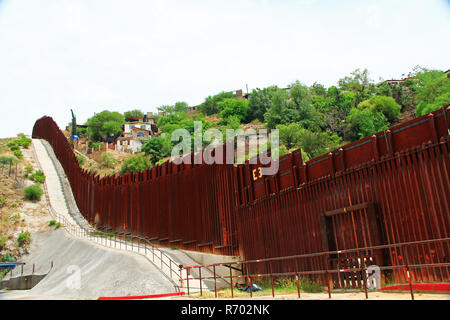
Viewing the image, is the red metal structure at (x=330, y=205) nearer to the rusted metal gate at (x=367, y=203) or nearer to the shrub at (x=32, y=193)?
the rusted metal gate at (x=367, y=203)

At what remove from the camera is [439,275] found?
11.0 meters

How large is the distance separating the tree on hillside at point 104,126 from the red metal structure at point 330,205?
76.8 m

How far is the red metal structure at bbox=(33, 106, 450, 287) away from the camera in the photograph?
11734mm

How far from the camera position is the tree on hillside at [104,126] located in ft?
332

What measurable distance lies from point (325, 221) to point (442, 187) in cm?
447

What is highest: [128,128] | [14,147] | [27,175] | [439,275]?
[128,128]

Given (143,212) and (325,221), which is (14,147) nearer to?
(143,212)

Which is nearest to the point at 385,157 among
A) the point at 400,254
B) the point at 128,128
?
the point at 400,254

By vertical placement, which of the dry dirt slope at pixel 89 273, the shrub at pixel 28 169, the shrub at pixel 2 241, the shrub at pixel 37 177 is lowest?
the dry dirt slope at pixel 89 273

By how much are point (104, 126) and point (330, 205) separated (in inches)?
3646

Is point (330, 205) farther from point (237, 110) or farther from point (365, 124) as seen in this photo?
point (237, 110)

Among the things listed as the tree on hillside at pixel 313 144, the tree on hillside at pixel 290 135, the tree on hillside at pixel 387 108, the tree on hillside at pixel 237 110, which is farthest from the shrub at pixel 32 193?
the tree on hillside at pixel 237 110

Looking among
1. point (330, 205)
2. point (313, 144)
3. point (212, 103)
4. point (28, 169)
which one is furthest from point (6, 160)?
point (212, 103)

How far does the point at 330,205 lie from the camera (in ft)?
48.9
